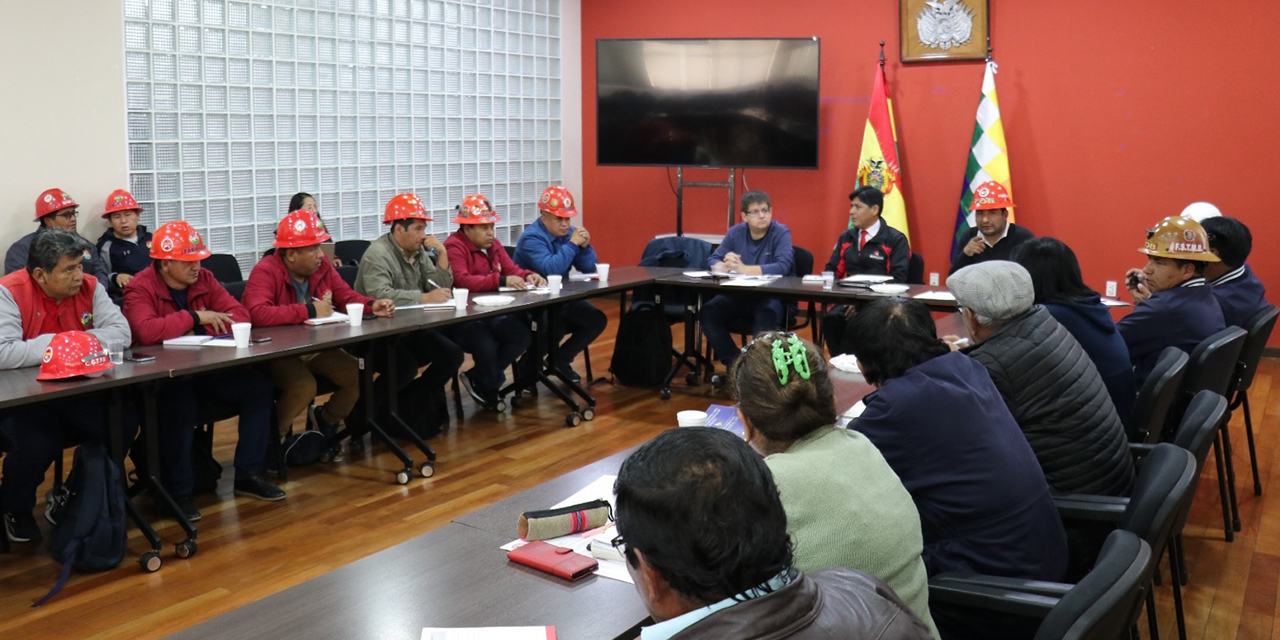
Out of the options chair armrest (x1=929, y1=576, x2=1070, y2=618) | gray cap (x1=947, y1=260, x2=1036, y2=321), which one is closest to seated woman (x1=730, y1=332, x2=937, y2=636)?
chair armrest (x1=929, y1=576, x2=1070, y2=618)

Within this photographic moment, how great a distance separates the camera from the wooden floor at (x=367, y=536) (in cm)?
354

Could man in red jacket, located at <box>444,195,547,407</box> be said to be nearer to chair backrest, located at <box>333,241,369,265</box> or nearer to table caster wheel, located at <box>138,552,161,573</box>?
chair backrest, located at <box>333,241,369,265</box>

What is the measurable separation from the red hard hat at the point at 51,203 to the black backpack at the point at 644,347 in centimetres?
310

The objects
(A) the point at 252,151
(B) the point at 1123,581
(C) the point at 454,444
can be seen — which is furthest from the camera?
(A) the point at 252,151

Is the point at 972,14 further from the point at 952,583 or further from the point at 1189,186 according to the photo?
the point at 952,583

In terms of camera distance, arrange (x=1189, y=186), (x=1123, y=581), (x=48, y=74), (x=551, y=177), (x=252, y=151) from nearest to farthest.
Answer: (x=1123, y=581) → (x=48, y=74) → (x=252, y=151) → (x=1189, y=186) → (x=551, y=177)

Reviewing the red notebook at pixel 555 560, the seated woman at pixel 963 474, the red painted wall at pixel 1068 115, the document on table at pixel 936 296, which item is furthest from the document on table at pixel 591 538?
the red painted wall at pixel 1068 115

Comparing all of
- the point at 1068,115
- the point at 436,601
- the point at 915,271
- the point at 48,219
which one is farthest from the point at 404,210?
the point at 1068,115

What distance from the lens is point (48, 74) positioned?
5.98m

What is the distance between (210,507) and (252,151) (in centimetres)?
316

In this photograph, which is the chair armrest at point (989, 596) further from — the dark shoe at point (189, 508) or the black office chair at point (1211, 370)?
the dark shoe at point (189, 508)

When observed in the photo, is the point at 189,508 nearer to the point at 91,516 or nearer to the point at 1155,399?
the point at 91,516

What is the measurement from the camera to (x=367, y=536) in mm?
4230

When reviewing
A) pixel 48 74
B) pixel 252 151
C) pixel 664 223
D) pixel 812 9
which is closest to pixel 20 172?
pixel 48 74
